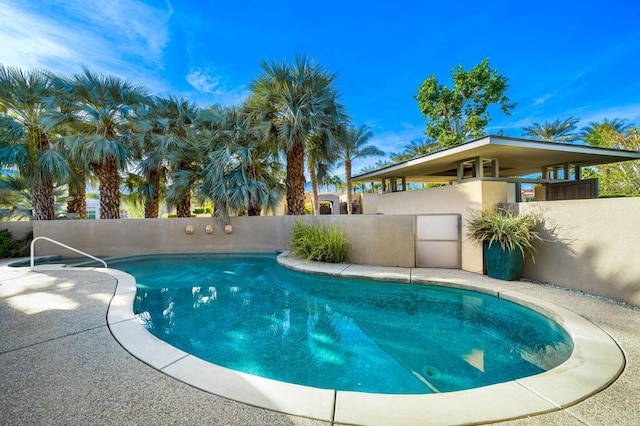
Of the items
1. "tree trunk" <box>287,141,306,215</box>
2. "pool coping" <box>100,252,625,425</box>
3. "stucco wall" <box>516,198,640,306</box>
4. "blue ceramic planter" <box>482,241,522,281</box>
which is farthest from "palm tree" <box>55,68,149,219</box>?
"stucco wall" <box>516,198,640,306</box>

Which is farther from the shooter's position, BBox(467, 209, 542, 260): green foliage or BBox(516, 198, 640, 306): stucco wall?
BBox(467, 209, 542, 260): green foliage

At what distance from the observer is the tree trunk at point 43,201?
33.0 feet

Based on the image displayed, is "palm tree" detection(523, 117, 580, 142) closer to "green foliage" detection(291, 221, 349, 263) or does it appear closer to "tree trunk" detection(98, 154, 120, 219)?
"green foliage" detection(291, 221, 349, 263)

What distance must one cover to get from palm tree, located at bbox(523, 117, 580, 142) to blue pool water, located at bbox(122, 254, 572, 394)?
880 inches

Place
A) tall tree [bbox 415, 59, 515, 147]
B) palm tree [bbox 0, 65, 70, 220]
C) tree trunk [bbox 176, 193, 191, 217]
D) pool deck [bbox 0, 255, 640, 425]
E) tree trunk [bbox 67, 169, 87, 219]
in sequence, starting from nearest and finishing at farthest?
pool deck [bbox 0, 255, 640, 425] → palm tree [bbox 0, 65, 70, 220] → tree trunk [bbox 176, 193, 191, 217] → tree trunk [bbox 67, 169, 87, 219] → tall tree [bbox 415, 59, 515, 147]

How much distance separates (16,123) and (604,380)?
15503mm

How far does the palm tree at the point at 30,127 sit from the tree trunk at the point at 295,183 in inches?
321

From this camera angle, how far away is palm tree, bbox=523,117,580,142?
1945 centimetres

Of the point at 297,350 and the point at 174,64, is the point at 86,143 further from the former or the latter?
the point at 297,350

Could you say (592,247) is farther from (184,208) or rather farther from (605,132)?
(605,132)

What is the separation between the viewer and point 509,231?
5.14 metres

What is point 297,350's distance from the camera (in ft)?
10.4

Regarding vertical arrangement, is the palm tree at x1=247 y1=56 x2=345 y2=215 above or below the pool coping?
above

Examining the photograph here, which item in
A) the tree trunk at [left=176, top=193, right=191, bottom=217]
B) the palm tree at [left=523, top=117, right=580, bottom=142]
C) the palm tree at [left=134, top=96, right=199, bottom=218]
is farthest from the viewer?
the palm tree at [left=523, top=117, right=580, bottom=142]
